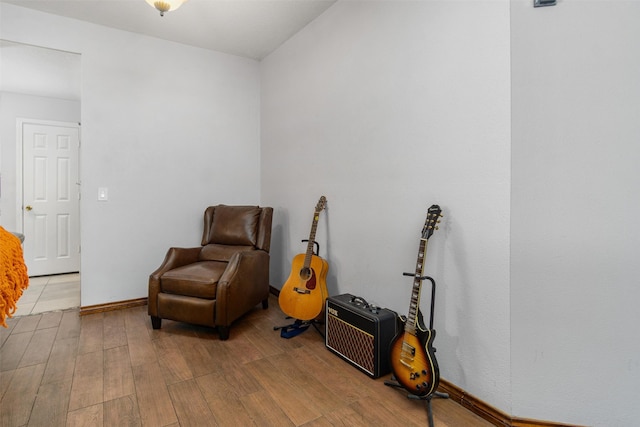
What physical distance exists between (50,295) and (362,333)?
3.52 meters

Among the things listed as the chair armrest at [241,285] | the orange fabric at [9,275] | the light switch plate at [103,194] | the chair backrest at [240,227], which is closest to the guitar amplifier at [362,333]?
the chair armrest at [241,285]

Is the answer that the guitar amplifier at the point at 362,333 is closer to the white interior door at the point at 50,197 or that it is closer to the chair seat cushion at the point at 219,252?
the chair seat cushion at the point at 219,252

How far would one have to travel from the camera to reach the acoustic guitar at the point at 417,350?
1594 millimetres

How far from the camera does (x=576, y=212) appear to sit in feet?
4.73

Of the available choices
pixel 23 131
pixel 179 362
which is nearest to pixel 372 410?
pixel 179 362

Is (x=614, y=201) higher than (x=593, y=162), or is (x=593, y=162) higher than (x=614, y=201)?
(x=593, y=162)

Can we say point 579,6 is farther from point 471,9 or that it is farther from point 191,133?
point 191,133

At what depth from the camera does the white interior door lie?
14.3ft

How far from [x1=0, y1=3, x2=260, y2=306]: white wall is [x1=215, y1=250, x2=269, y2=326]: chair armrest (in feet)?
3.47

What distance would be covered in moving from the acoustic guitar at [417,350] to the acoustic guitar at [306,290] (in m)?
0.78

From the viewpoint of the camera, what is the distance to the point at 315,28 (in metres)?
2.91

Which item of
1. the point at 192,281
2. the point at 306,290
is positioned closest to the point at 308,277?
the point at 306,290

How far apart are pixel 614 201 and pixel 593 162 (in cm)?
18

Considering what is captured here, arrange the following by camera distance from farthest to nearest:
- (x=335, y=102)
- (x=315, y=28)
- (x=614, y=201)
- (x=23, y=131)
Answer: (x=23, y=131) < (x=315, y=28) < (x=335, y=102) < (x=614, y=201)
